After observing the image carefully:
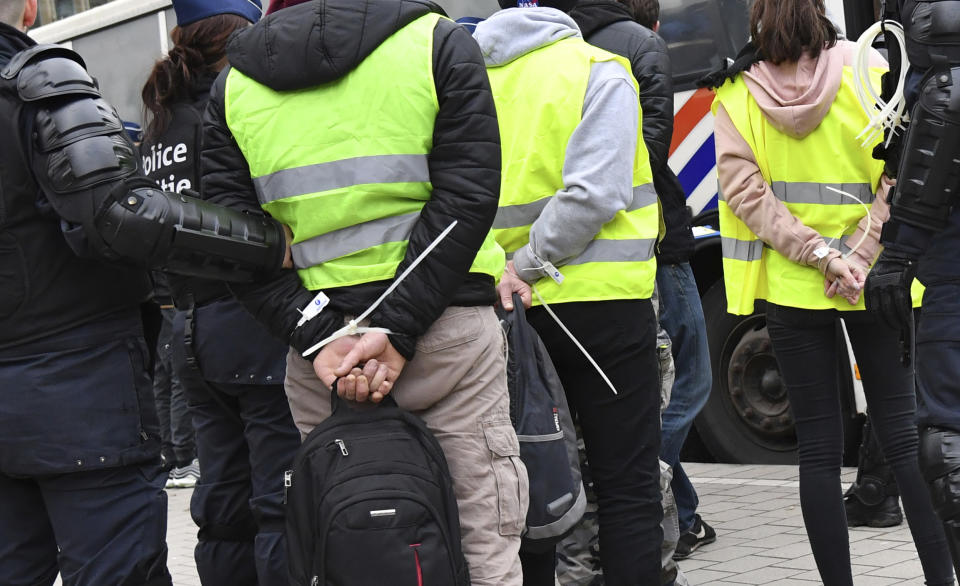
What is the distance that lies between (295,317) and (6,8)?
3.61 feet

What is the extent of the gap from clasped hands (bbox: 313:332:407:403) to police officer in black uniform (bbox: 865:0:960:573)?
4.21 ft

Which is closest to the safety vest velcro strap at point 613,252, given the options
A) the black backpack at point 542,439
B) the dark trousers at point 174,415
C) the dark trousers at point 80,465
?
the black backpack at point 542,439

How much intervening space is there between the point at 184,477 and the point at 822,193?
17.5 feet

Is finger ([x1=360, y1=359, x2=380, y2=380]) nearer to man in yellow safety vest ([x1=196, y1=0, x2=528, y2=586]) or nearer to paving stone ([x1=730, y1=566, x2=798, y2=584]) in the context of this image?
man in yellow safety vest ([x1=196, y1=0, x2=528, y2=586])

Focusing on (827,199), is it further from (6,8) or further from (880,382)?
(6,8)

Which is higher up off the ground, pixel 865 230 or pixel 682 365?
pixel 865 230

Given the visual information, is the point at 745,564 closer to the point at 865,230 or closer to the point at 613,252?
the point at 865,230

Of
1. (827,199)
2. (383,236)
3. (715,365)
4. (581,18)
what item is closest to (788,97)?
(827,199)

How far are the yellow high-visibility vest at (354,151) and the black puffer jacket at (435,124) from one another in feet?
0.09

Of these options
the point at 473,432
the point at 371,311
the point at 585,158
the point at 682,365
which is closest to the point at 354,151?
the point at 371,311

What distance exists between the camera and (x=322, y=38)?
2.76m

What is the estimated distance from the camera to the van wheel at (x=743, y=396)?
6430mm

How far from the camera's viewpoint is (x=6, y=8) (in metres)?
3.16

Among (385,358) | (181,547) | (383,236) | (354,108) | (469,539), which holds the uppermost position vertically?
(354,108)
